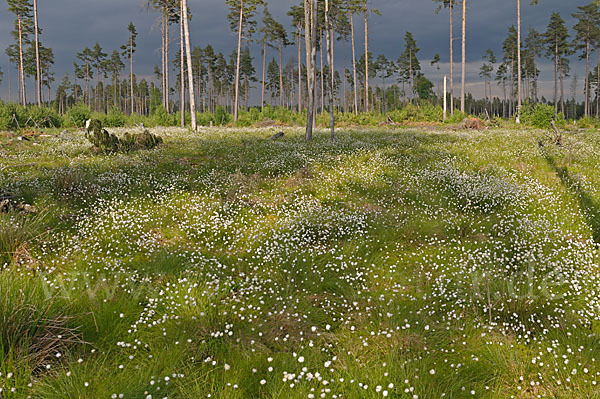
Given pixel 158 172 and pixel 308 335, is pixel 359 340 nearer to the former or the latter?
pixel 308 335

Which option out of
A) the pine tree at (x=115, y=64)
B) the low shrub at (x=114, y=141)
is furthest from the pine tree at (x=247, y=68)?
the low shrub at (x=114, y=141)

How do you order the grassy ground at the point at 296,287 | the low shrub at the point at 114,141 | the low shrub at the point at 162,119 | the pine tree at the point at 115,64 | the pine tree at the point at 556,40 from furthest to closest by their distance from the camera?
1. the pine tree at the point at 115,64
2. the pine tree at the point at 556,40
3. the low shrub at the point at 162,119
4. the low shrub at the point at 114,141
5. the grassy ground at the point at 296,287

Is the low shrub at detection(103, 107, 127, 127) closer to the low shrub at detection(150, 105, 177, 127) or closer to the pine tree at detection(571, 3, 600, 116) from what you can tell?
the low shrub at detection(150, 105, 177, 127)

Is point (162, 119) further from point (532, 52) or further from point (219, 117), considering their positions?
point (532, 52)

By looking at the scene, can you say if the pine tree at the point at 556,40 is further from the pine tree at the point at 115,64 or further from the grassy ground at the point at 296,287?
the pine tree at the point at 115,64

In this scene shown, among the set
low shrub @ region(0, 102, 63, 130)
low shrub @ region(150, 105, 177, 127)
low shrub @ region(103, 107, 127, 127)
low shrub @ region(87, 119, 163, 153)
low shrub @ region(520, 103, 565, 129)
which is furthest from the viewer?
low shrub @ region(150, 105, 177, 127)

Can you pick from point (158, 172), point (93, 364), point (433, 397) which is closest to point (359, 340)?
point (433, 397)

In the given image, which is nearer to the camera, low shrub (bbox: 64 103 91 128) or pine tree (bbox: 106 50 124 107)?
low shrub (bbox: 64 103 91 128)

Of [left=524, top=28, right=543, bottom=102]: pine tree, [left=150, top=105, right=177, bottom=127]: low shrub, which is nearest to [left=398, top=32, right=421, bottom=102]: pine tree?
[left=524, top=28, right=543, bottom=102]: pine tree

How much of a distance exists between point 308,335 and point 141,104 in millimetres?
136889

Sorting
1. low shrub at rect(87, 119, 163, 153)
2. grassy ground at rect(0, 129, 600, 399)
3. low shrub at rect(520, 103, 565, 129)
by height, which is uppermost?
low shrub at rect(520, 103, 565, 129)

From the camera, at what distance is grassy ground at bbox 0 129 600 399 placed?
3227 mm

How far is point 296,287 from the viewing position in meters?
5.08

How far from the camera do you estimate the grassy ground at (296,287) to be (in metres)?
3.23
